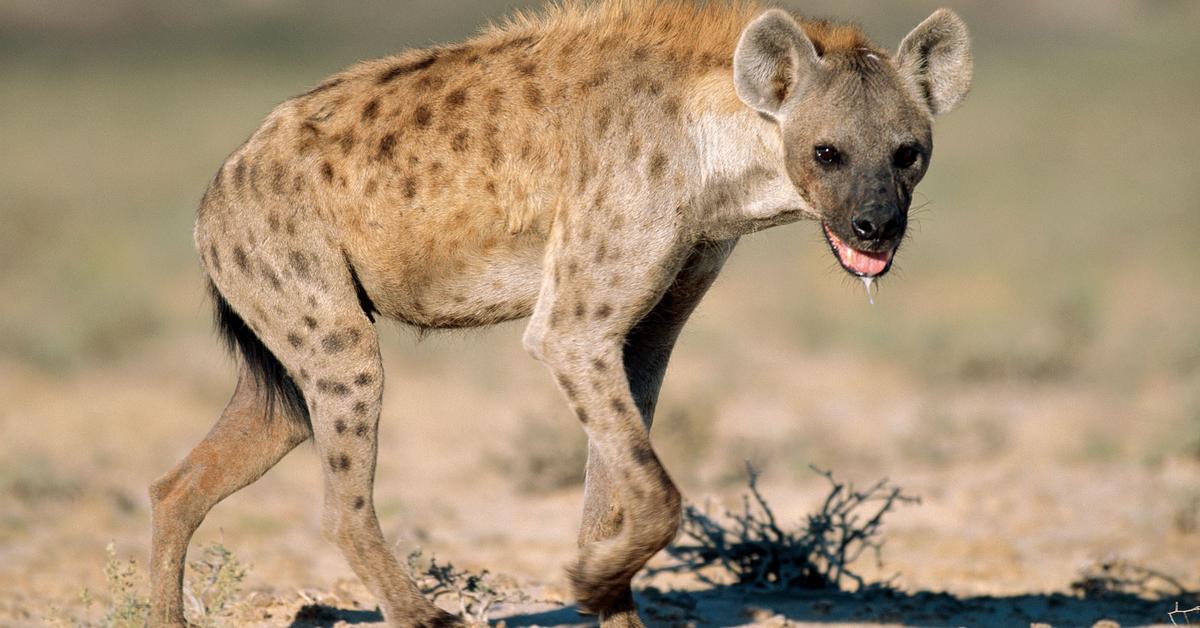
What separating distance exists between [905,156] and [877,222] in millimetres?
322

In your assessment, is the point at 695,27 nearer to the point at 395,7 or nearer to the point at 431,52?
the point at 431,52

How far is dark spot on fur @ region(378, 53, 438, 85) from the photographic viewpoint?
5441 mm

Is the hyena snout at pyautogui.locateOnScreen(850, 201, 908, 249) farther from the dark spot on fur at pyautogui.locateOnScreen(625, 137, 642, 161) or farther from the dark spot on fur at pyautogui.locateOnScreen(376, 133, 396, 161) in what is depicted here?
the dark spot on fur at pyautogui.locateOnScreen(376, 133, 396, 161)

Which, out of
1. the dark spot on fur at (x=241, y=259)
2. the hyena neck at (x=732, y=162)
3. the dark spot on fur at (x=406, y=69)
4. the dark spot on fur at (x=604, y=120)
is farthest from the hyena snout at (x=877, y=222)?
the dark spot on fur at (x=241, y=259)

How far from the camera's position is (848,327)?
568 inches

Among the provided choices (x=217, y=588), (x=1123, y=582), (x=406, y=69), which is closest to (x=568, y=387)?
(x=406, y=69)

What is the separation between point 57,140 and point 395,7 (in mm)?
20293

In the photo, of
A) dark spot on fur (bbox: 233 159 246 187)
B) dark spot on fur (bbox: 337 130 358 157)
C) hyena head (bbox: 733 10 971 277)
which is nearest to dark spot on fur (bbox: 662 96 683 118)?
hyena head (bbox: 733 10 971 277)

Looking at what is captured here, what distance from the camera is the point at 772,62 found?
5.00 m

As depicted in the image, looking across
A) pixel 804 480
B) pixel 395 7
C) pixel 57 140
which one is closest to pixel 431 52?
pixel 804 480

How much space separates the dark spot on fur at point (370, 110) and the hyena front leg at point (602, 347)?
2.92 feet

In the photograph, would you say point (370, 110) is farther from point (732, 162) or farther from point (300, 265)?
point (732, 162)

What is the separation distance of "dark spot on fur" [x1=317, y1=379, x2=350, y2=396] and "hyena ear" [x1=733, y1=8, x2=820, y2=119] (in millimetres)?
1691

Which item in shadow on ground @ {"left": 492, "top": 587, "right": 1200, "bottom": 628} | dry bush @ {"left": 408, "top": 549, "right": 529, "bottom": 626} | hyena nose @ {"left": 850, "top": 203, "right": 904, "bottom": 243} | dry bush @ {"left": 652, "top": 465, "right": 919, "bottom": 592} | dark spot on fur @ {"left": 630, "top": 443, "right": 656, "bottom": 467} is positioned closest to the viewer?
hyena nose @ {"left": 850, "top": 203, "right": 904, "bottom": 243}
